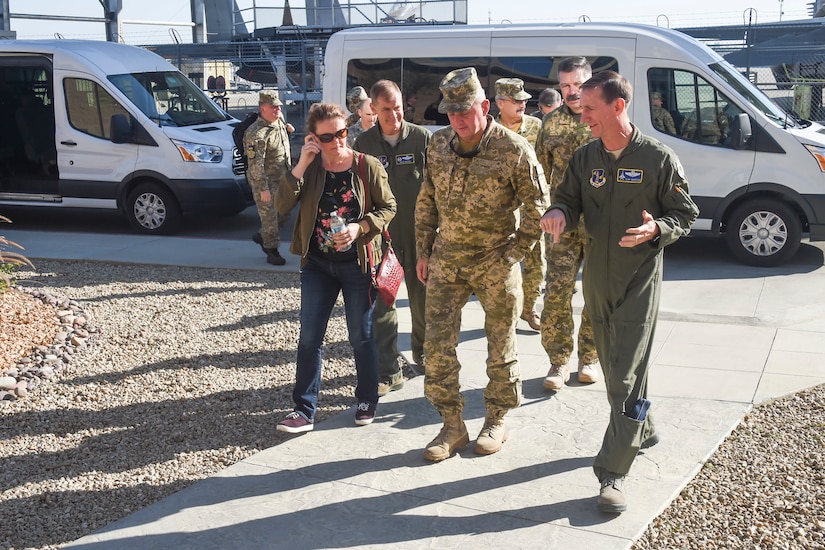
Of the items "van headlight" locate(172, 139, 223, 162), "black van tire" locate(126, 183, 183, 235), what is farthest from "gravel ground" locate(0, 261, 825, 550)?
"van headlight" locate(172, 139, 223, 162)

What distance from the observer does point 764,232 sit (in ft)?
32.1

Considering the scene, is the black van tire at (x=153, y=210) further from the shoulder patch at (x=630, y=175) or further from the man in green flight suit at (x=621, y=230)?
the shoulder patch at (x=630, y=175)

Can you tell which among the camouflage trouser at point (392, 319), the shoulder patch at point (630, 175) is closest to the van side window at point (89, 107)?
the camouflage trouser at point (392, 319)

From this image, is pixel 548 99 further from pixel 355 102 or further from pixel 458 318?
pixel 458 318

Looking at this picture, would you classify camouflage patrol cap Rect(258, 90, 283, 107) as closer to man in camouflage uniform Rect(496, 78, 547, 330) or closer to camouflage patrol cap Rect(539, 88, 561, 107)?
camouflage patrol cap Rect(539, 88, 561, 107)

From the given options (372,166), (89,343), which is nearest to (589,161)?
(372,166)

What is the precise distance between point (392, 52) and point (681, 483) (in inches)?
287

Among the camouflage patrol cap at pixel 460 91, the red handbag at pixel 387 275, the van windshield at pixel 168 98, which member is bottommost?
the red handbag at pixel 387 275

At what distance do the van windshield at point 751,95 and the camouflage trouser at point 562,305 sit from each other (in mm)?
4765

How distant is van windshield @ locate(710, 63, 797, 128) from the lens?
9859 mm

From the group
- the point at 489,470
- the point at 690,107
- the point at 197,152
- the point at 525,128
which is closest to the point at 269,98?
the point at 197,152

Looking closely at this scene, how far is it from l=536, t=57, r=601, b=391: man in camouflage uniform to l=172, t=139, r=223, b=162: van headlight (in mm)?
6942

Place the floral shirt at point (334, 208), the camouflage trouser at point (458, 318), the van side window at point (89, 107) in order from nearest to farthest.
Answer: the camouflage trouser at point (458, 318) → the floral shirt at point (334, 208) → the van side window at point (89, 107)

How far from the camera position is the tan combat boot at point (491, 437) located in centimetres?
505
